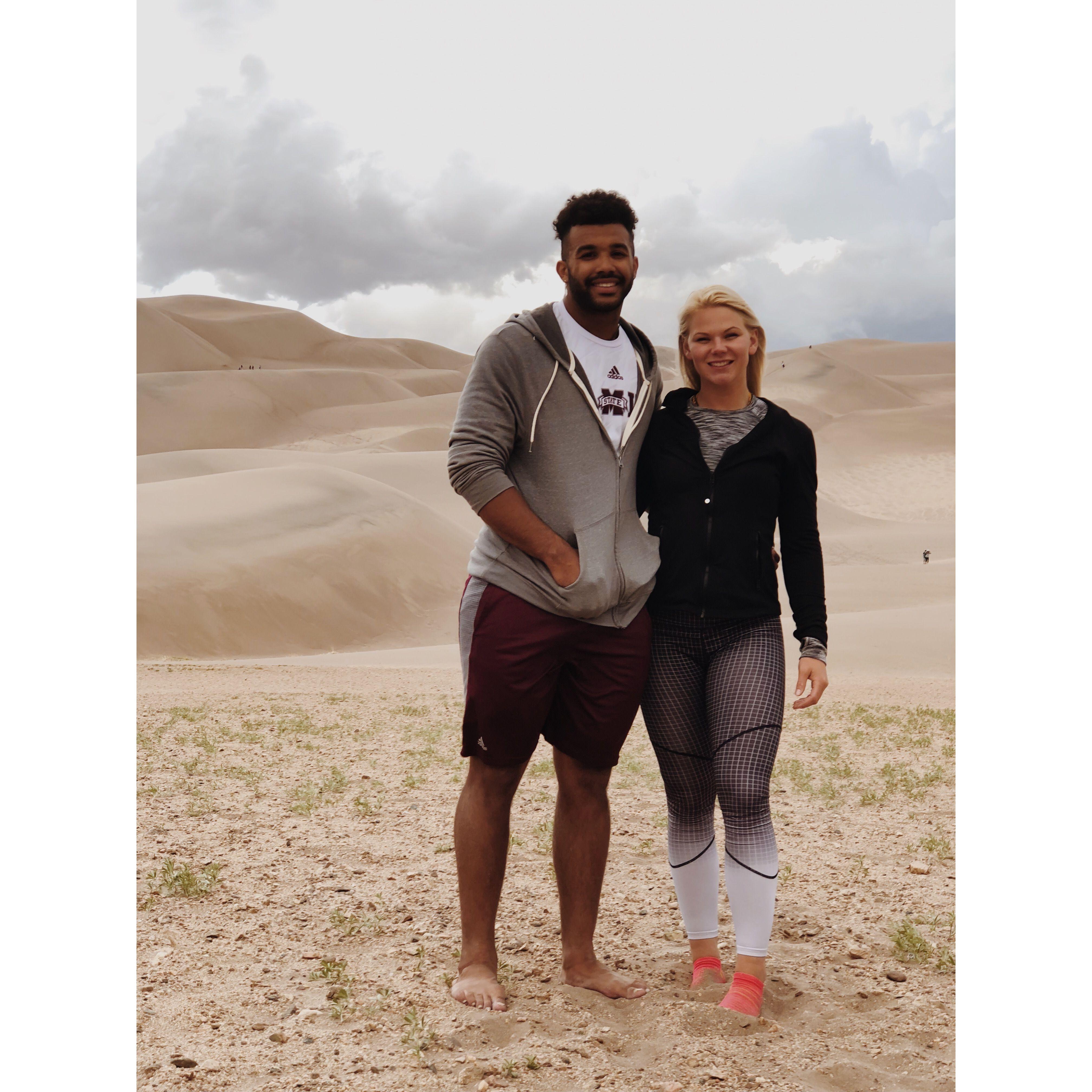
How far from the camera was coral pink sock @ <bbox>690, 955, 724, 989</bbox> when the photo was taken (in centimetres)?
307

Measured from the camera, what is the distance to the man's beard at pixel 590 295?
2912mm

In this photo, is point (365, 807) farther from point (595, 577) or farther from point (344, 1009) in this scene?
point (595, 577)

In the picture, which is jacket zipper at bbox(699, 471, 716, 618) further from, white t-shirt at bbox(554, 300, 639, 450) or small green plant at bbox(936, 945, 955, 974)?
small green plant at bbox(936, 945, 955, 974)

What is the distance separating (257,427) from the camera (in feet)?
225

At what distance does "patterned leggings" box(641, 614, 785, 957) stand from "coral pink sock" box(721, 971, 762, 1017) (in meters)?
0.08

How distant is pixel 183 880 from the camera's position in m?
4.03

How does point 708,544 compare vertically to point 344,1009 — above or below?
above

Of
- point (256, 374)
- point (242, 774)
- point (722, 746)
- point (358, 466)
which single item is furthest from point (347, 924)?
point (256, 374)

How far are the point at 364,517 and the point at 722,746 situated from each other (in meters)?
22.6

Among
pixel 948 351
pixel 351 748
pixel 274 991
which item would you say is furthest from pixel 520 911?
pixel 948 351

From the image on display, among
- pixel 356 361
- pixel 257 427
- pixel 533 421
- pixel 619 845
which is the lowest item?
pixel 619 845

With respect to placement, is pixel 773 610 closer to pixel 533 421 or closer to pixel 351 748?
pixel 533 421

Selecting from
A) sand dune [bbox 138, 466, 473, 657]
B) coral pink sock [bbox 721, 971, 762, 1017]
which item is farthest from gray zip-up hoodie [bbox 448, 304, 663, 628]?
sand dune [bbox 138, 466, 473, 657]

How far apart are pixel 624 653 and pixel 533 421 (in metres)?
0.71
